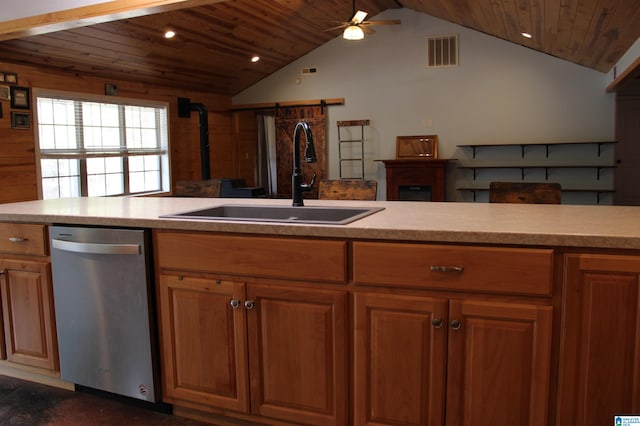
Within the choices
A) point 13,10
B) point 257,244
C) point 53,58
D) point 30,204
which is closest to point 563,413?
point 257,244

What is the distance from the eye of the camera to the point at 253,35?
703cm

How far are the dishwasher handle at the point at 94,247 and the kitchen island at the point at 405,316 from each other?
94 mm

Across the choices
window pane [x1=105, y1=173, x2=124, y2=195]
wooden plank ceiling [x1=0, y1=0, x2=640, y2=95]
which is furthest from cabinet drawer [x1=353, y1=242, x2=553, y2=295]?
window pane [x1=105, y1=173, x2=124, y2=195]

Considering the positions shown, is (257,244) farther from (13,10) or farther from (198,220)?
(13,10)

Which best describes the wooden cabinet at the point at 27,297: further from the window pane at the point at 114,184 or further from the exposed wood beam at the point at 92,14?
the window pane at the point at 114,184

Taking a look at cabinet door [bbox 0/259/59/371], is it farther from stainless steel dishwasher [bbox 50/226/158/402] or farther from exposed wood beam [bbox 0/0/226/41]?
exposed wood beam [bbox 0/0/226/41]

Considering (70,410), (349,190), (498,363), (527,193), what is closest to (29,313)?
(70,410)

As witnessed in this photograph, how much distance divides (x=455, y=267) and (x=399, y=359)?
39 centimetres

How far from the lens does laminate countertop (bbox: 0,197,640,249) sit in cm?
161

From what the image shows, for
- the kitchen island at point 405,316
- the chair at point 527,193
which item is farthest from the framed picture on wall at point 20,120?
the chair at point 527,193

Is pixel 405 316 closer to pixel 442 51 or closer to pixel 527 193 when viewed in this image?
pixel 527 193

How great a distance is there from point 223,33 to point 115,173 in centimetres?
236

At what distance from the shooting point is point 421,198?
26.5ft

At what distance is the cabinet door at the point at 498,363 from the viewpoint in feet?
5.41
